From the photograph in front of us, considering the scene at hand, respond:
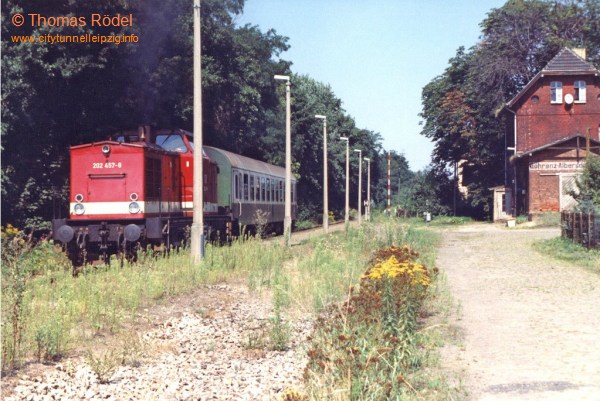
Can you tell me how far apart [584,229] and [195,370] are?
19.5m

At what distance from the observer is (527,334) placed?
9453 millimetres

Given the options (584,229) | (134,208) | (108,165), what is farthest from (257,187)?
(134,208)

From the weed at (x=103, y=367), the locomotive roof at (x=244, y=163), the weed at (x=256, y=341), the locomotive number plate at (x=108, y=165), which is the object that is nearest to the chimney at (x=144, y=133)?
the locomotive number plate at (x=108, y=165)

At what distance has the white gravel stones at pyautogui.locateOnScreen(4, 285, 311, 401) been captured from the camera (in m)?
6.66

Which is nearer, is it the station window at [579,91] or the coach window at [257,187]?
the coach window at [257,187]

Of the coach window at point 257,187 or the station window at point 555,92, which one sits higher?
the station window at point 555,92

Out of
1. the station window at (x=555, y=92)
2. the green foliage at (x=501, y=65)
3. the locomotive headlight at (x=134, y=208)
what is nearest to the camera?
the locomotive headlight at (x=134, y=208)

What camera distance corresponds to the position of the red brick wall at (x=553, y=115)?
5312cm

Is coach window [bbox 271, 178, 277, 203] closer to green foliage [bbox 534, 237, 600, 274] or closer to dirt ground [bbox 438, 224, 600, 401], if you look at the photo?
green foliage [bbox 534, 237, 600, 274]

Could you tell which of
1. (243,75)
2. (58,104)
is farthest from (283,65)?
(58,104)

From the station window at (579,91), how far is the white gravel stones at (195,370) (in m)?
47.4

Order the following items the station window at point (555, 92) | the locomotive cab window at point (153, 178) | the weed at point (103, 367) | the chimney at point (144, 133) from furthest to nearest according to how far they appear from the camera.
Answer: the station window at point (555, 92), the chimney at point (144, 133), the locomotive cab window at point (153, 178), the weed at point (103, 367)

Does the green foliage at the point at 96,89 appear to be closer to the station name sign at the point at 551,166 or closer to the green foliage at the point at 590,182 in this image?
the green foliage at the point at 590,182

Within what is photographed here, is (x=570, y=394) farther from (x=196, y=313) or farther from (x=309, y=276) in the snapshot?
(x=309, y=276)
